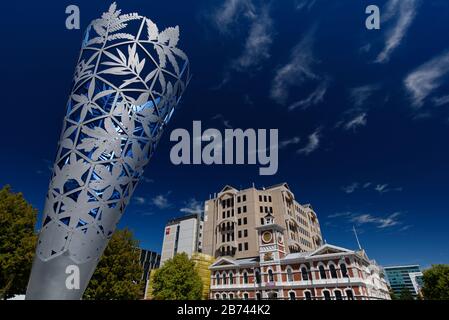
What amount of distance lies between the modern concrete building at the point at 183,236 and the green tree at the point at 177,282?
3409cm

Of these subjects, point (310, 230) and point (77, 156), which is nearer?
point (77, 156)

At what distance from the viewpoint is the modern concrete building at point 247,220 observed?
5366 cm

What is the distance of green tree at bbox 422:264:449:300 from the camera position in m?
36.5

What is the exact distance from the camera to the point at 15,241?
19297 millimetres

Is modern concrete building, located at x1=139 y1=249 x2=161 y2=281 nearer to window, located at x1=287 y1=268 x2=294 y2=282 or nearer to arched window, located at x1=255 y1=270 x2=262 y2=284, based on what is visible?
arched window, located at x1=255 y1=270 x2=262 y2=284

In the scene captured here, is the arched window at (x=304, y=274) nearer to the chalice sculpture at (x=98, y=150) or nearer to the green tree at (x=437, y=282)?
the green tree at (x=437, y=282)

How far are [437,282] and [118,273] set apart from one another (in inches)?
1687

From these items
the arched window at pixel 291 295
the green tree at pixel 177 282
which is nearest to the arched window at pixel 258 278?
the arched window at pixel 291 295

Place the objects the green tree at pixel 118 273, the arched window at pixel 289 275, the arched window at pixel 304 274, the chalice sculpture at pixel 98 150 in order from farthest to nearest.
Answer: the arched window at pixel 289 275, the arched window at pixel 304 274, the green tree at pixel 118 273, the chalice sculpture at pixel 98 150

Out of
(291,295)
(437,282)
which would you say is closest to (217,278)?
(291,295)

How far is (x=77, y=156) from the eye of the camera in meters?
11.7
